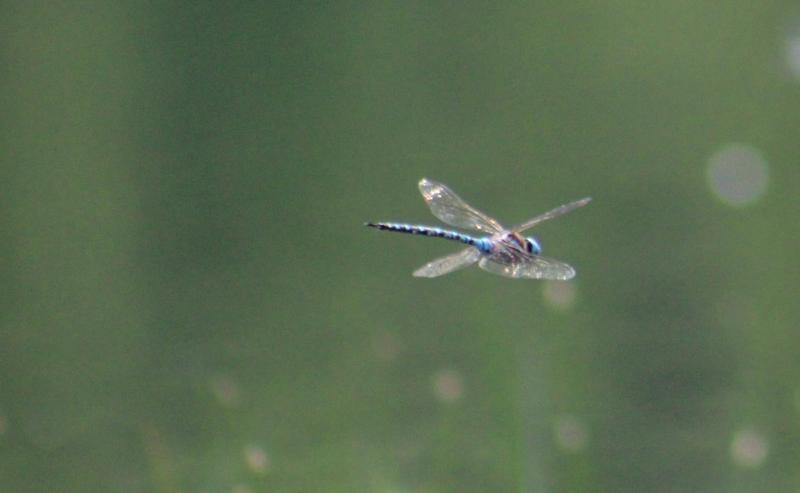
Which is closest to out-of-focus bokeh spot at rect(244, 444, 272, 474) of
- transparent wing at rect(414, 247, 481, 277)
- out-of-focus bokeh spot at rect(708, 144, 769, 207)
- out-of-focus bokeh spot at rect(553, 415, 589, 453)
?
out-of-focus bokeh spot at rect(553, 415, 589, 453)

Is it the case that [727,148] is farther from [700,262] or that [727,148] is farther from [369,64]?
[369,64]

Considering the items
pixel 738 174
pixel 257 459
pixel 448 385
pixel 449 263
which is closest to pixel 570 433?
pixel 448 385

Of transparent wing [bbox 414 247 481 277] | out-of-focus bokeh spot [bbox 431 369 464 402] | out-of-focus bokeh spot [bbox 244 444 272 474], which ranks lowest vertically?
out-of-focus bokeh spot [bbox 244 444 272 474]

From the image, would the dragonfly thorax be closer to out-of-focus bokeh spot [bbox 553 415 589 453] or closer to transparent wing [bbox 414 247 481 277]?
transparent wing [bbox 414 247 481 277]

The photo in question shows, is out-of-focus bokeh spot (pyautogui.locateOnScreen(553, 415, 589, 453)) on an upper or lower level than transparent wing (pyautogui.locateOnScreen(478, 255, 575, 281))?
upper

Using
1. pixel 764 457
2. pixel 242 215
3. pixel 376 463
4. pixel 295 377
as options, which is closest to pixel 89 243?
pixel 242 215

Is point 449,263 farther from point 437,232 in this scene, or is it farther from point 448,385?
point 448,385

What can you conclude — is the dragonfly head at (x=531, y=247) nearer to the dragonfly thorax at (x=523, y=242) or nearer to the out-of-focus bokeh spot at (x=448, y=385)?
the dragonfly thorax at (x=523, y=242)

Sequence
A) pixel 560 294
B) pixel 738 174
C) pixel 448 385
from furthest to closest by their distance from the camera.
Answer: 1. pixel 738 174
2. pixel 560 294
3. pixel 448 385
